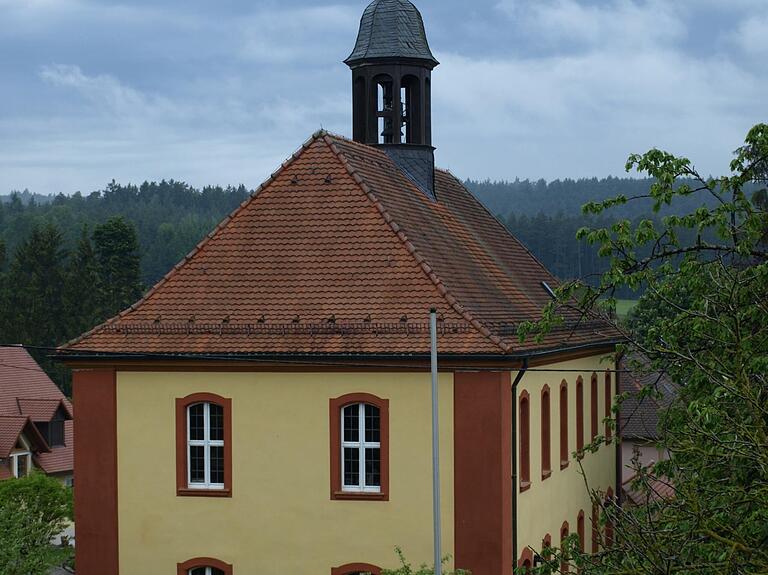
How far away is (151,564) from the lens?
24516 mm

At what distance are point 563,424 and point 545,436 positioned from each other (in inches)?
91.3

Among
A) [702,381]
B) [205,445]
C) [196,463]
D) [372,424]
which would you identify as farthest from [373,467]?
[702,381]

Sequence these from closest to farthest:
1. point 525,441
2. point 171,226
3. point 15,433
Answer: point 525,441 < point 15,433 < point 171,226

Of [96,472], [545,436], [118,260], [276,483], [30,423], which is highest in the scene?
[118,260]

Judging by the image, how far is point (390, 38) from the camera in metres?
30.2

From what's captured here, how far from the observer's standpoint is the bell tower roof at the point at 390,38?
29.9 metres

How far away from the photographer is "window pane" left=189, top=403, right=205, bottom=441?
80.8 ft

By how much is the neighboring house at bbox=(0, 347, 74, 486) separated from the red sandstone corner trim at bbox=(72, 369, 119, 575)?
26793 mm

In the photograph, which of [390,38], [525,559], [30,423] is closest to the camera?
[525,559]

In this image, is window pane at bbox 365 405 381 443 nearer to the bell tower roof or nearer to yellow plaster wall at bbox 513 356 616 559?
yellow plaster wall at bbox 513 356 616 559

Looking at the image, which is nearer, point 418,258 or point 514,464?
point 514,464

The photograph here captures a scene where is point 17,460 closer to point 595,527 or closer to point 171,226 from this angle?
point 595,527

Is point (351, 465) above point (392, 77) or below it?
below

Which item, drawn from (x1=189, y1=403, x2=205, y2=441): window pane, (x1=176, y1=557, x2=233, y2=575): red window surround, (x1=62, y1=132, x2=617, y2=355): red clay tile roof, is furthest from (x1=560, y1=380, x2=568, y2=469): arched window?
(x1=189, y1=403, x2=205, y2=441): window pane
